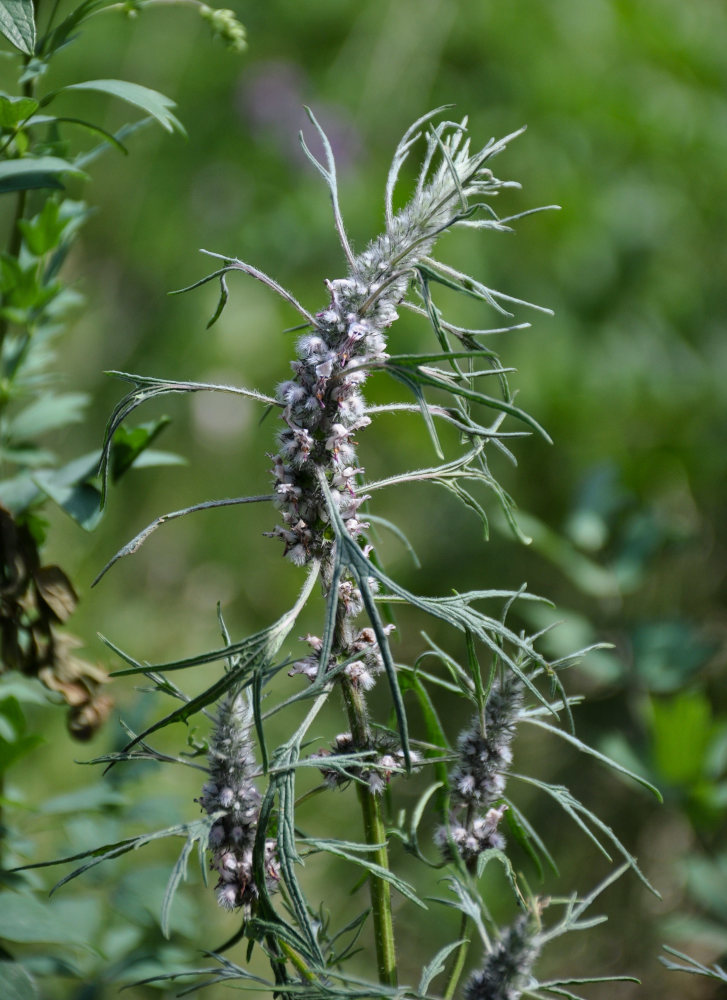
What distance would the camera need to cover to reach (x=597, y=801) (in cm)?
191

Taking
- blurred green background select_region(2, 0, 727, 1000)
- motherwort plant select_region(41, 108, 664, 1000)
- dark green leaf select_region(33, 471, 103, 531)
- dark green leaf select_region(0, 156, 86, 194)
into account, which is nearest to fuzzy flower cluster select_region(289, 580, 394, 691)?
motherwort plant select_region(41, 108, 664, 1000)

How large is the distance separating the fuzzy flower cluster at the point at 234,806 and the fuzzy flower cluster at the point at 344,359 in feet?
0.35

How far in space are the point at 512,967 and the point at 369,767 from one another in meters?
0.14

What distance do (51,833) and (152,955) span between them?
1.02m

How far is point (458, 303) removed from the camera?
224cm

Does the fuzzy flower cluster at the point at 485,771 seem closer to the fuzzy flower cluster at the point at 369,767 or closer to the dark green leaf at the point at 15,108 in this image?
the fuzzy flower cluster at the point at 369,767

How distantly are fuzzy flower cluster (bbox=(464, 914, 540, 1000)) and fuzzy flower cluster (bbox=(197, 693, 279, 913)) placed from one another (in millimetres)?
143

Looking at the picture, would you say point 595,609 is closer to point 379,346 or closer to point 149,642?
point 149,642

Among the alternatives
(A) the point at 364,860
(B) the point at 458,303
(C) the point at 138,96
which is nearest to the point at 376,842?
(A) the point at 364,860

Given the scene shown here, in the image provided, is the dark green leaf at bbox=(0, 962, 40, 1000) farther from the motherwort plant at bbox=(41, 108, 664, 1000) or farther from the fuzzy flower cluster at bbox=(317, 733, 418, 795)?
the fuzzy flower cluster at bbox=(317, 733, 418, 795)

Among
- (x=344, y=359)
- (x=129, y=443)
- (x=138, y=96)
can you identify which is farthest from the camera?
(x=129, y=443)

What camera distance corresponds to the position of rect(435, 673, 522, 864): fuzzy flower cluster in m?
0.63

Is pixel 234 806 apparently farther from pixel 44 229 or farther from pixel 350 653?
pixel 44 229

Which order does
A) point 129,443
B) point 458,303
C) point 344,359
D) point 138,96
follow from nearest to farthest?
point 344,359
point 138,96
point 129,443
point 458,303
